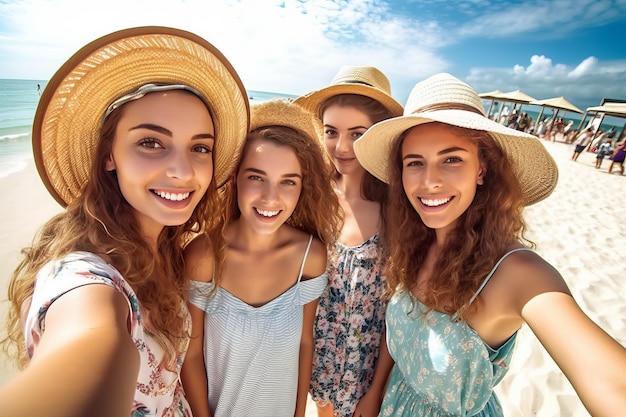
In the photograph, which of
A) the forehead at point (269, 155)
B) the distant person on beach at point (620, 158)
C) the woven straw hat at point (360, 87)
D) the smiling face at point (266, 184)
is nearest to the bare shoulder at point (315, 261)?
the smiling face at point (266, 184)

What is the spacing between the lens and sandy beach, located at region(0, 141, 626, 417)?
261 cm

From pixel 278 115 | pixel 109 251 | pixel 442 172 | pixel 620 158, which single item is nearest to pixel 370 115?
pixel 278 115

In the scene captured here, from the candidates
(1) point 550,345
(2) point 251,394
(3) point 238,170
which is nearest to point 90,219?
(3) point 238,170

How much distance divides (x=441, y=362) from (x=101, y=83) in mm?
1931

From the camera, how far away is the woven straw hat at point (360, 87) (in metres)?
2.15

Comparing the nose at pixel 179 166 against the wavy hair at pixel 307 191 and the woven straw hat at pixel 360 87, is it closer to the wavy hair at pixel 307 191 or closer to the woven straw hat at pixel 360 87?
the wavy hair at pixel 307 191

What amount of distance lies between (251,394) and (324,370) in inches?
20.6

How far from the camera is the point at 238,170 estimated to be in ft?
5.88

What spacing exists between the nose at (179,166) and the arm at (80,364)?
1.56 feet

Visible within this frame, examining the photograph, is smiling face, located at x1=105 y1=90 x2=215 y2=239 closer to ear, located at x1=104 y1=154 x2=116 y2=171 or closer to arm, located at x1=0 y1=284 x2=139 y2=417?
ear, located at x1=104 y1=154 x2=116 y2=171

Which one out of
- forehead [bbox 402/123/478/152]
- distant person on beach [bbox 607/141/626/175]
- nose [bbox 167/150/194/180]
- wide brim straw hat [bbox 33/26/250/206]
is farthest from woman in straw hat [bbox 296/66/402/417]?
distant person on beach [bbox 607/141/626/175]

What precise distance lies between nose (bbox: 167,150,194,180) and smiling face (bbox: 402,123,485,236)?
1.08 meters

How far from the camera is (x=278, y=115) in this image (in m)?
1.80

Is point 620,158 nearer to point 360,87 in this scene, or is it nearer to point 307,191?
point 360,87
